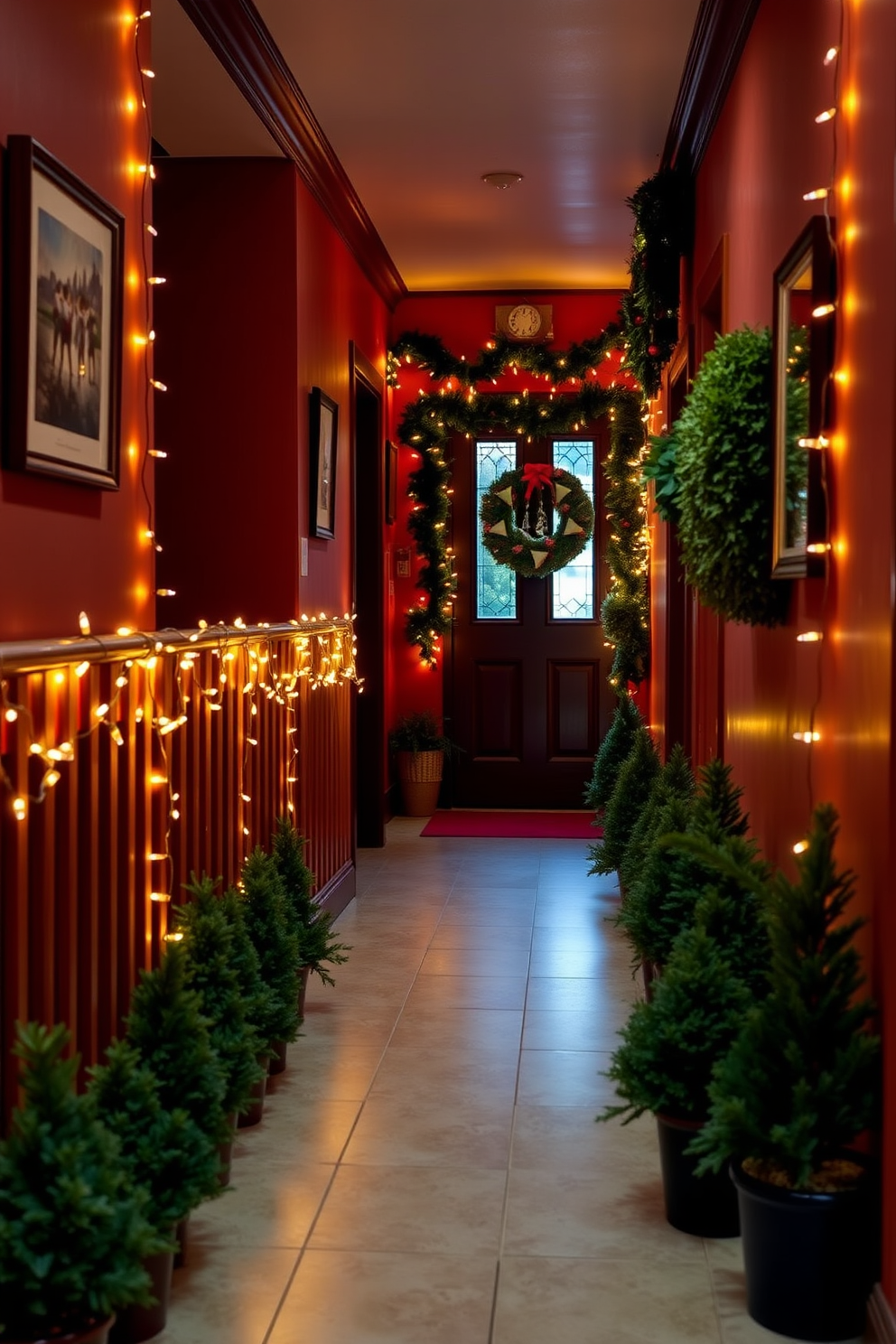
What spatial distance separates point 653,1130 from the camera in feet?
11.3

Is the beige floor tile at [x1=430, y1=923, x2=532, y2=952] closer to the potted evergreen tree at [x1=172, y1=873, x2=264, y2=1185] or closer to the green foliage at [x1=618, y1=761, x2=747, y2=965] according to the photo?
the green foliage at [x1=618, y1=761, x2=747, y2=965]

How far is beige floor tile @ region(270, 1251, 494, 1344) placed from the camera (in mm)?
2391

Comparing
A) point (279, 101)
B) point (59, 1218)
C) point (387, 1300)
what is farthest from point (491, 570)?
point (59, 1218)

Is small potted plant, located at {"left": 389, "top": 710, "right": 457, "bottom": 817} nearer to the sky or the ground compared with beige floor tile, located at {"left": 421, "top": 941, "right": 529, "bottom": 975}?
nearer to the sky

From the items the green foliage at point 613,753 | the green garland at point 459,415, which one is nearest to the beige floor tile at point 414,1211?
the green foliage at point 613,753

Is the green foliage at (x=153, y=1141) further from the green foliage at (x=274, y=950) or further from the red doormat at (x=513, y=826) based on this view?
the red doormat at (x=513, y=826)

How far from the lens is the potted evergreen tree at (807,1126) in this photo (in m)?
2.30

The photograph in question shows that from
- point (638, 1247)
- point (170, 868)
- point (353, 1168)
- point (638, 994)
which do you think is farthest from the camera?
point (638, 994)

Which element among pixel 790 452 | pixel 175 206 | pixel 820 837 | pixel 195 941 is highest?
pixel 175 206

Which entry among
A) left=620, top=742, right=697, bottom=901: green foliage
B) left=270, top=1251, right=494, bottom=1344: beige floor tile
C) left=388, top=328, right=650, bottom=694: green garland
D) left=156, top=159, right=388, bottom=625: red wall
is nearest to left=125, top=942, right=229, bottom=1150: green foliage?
left=270, top=1251, right=494, bottom=1344: beige floor tile

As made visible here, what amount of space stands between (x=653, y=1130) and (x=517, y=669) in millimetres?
5300

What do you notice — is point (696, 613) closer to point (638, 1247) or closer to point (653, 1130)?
point (653, 1130)

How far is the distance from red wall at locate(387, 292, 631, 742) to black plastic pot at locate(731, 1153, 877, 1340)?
6032 millimetres

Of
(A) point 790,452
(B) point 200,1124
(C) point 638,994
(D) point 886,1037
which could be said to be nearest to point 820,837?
(D) point 886,1037
